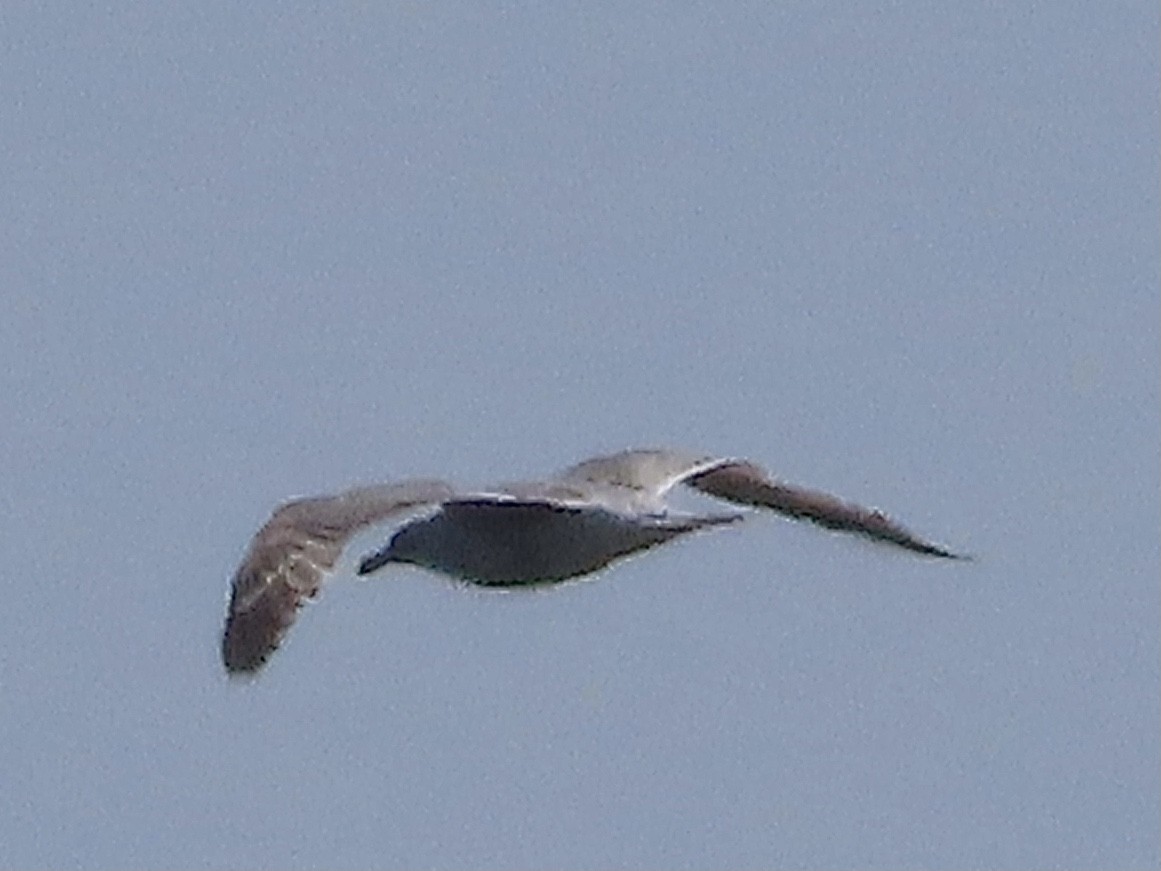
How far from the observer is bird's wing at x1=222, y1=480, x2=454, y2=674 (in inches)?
783

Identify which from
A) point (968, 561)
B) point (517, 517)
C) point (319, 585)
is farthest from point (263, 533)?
point (968, 561)

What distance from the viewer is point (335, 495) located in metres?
20.4

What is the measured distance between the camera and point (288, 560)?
20.0m

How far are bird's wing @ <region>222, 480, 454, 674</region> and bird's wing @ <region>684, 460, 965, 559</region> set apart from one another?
9.84 ft

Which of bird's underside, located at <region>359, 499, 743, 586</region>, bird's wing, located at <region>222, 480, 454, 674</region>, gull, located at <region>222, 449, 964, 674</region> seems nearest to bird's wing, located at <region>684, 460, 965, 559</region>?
gull, located at <region>222, 449, 964, 674</region>

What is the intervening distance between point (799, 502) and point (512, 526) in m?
2.18

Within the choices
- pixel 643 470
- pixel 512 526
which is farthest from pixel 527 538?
pixel 643 470

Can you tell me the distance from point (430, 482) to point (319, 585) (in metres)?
0.78

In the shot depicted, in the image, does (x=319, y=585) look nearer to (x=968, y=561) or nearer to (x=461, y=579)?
(x=461, y=579)

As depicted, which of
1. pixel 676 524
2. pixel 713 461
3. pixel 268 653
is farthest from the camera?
pixel 713 461

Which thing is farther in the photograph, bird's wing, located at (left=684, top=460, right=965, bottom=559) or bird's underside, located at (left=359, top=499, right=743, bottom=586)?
bird's wing, located at (left=684, top=460, right=965, bottom=559)

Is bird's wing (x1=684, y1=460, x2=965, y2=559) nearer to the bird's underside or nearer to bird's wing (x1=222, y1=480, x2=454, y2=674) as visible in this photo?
the bird's underside

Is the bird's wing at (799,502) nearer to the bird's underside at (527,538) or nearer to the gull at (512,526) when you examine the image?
the gull at (512,526)

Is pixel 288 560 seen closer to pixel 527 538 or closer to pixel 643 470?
pixel 527 538
